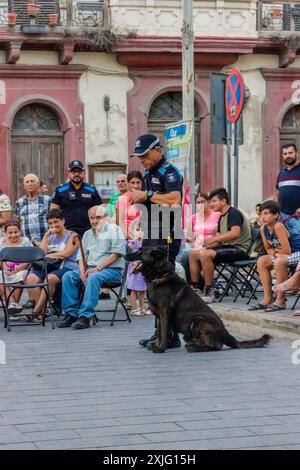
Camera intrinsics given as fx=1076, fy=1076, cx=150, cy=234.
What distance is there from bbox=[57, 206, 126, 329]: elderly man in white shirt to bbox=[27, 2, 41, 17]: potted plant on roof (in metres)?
14.4

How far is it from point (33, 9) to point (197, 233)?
12936 mm

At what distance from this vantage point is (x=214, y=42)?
27.2m

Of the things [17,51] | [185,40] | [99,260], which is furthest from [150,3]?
[99,260]

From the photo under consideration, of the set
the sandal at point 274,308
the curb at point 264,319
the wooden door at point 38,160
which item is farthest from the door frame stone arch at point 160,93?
the sandal at point 274,308

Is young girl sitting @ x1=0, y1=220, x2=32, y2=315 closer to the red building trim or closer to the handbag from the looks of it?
the handbag

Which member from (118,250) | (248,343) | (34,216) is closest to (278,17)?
(34,216)

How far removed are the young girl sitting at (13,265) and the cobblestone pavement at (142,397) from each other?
1.90m

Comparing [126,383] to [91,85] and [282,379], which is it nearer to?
[282,379]

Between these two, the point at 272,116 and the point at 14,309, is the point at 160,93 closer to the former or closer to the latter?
the point at 272,116

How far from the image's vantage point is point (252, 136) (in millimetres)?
28297

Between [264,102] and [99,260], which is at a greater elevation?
[264,102]

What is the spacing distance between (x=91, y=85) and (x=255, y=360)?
61.2 ft

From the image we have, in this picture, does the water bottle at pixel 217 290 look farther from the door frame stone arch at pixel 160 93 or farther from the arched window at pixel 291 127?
the arched window at pixel 291 127

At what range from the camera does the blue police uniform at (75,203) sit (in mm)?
13312
